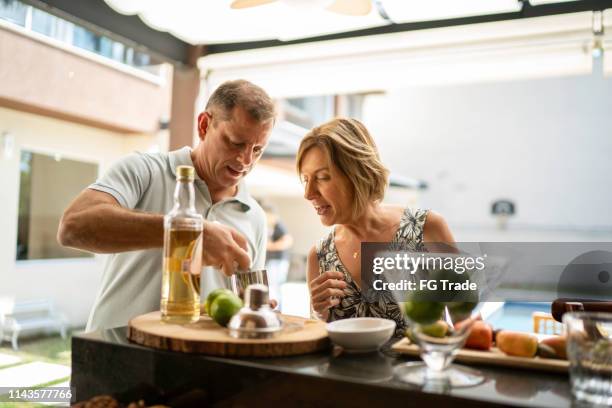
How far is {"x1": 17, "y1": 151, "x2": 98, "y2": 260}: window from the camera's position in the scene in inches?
271

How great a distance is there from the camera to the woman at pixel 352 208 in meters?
1.80

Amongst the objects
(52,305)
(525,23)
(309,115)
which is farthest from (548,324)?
(309,115)

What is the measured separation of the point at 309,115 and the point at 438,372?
414 inches

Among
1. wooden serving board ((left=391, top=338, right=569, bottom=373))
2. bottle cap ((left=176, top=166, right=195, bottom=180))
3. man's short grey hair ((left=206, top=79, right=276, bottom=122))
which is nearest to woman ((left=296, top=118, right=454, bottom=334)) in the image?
man's short grey hair ((left=206, top=79, right=276, bottom=122))

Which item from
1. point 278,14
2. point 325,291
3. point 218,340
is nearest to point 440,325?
point 218,340

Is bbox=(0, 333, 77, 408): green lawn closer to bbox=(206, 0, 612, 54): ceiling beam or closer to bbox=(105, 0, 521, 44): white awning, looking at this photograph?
bbox=(206, 0, 612, 54): ceiling beam

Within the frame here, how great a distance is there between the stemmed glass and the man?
539 millimetres

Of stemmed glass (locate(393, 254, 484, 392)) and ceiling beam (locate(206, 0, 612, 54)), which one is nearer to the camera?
stemmed glass (locate(393, 254, 484, 392))

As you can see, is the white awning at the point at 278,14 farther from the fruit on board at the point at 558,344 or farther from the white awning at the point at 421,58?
the fruit on board at the point at 558,344

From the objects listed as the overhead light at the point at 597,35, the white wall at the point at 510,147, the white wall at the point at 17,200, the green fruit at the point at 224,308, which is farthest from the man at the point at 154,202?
the white wall at the point at 510,147

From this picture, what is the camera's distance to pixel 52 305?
7.05m

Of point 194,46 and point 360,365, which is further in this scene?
point 194,46

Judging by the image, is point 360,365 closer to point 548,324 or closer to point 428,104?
point 548,324

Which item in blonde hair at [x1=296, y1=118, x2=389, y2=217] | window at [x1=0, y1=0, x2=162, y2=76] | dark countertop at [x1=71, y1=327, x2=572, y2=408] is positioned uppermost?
window at [x1=0, y1=0, x2=162, y2=76]
